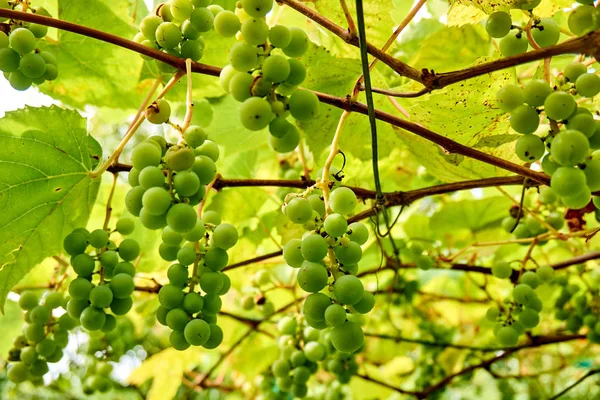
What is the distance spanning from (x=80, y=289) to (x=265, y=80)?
487 mm

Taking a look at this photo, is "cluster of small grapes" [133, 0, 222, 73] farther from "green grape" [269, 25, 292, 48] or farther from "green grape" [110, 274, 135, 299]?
"green grape" [110, 274, 135, 299]

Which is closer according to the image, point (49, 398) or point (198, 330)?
point (198, 330)

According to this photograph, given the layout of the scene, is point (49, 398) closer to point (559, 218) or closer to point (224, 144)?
point (224, 144)

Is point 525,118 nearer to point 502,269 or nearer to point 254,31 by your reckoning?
point 254,31

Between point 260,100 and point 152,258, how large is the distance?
91cm

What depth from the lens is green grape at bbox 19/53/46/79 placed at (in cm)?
87

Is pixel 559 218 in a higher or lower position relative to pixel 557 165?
higher

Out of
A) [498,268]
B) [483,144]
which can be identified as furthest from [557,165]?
[498,268]

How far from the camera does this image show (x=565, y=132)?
568 millimetres

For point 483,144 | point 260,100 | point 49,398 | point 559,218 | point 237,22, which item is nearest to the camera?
point 260,100

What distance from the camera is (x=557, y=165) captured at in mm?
605

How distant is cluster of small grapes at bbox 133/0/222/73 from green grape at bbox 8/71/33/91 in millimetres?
229

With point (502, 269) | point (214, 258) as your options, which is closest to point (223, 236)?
point (214, 258)

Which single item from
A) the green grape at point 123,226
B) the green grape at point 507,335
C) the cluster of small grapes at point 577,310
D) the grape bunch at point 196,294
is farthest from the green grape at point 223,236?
the cluster of small grapes at point 577,310
